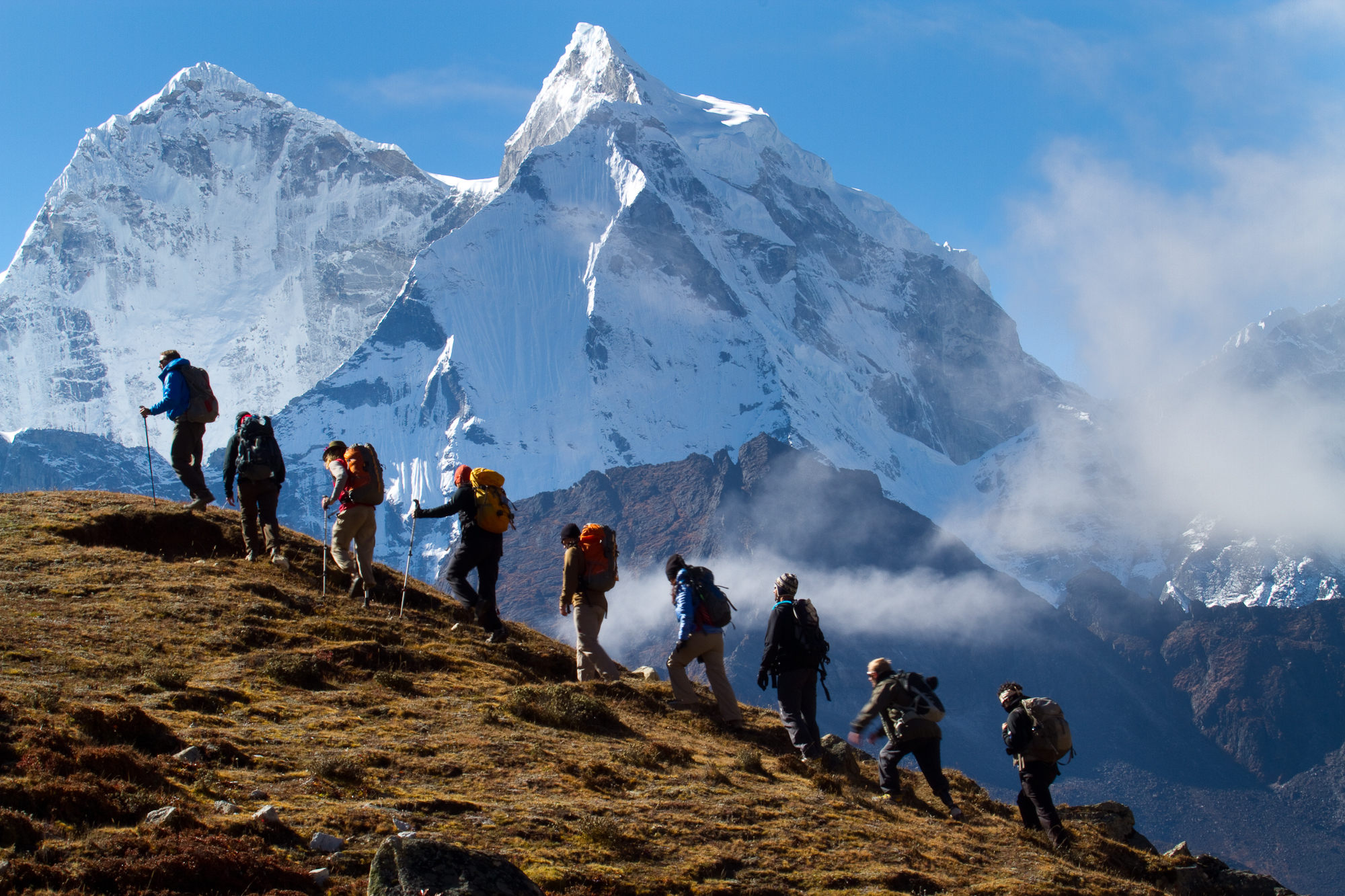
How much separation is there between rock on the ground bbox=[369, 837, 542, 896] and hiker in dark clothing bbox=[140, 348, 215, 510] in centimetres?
1248

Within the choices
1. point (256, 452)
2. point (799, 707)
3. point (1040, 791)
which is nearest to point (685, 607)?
point (799, 707)

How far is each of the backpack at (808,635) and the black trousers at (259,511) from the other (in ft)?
27.8

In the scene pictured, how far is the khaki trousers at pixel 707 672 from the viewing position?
14727mm

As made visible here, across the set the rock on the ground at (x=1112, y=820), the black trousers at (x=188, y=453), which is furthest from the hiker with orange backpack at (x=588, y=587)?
the rock on the ground at (x=1112, y=820)

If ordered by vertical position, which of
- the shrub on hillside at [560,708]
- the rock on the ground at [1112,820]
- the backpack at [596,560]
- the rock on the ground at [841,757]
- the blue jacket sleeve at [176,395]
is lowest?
the rock on the ground at [1112,820]

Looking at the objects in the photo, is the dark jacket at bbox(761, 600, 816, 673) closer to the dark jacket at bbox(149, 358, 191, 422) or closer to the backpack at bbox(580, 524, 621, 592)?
the backpack at bbox(580, 524, 621, 592)

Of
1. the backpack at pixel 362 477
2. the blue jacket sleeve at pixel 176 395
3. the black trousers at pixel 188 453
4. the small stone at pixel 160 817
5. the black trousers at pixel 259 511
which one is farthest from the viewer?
the black trousers at pixel 188 453

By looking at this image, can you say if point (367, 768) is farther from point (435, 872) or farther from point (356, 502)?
point (356, 502)

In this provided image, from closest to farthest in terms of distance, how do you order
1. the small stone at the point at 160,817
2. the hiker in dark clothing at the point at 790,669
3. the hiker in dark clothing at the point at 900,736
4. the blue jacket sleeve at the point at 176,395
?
the small stone at the point at 160,817 < the hiker in dark clothing at the point at 900,736 < the hiker in dark clothing at the point at 790,669 < the blue jacket sleeve at the point at 176,395

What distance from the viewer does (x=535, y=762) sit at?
11.2 metres

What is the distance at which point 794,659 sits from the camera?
14203 millimetres

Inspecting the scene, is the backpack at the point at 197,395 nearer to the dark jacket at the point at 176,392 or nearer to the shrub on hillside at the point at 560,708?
the dark jacket at the point at 176,392

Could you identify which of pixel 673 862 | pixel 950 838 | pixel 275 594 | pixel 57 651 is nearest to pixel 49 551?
pixel 275 594

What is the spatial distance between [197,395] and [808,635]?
11.3 m
